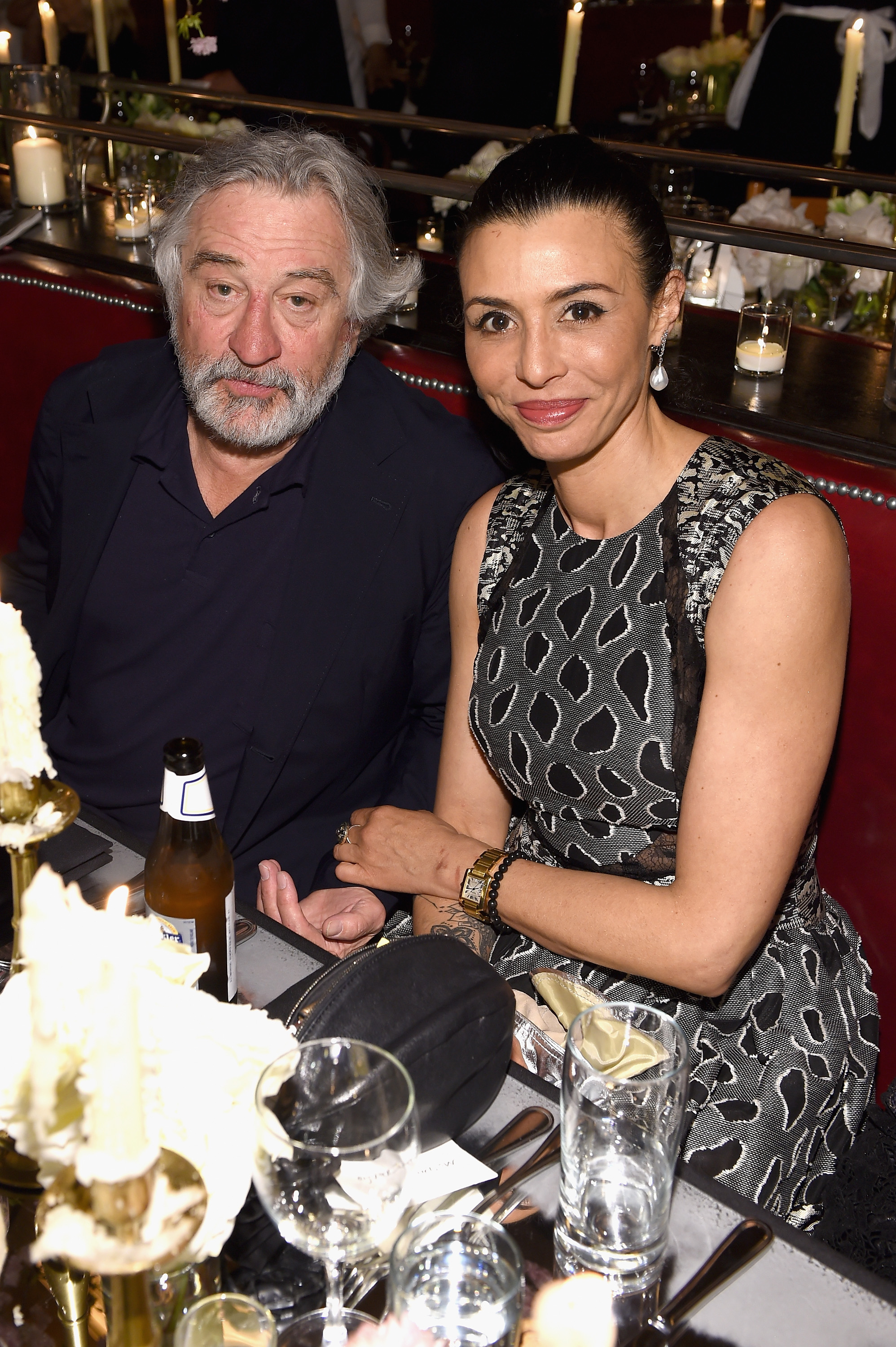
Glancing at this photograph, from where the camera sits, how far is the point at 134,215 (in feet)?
9.34

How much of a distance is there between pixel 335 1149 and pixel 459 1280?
0.63ft

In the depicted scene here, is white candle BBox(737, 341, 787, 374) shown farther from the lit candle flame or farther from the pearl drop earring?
the lit candle flame

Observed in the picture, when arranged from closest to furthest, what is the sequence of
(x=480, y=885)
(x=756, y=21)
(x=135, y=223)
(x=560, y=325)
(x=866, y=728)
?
(x=560, y=325), (x=480, y=885), (x=866, y=728), (x=135, y=223), (x=756, y=21)

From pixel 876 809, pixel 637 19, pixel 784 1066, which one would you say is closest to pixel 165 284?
pixel 876 809

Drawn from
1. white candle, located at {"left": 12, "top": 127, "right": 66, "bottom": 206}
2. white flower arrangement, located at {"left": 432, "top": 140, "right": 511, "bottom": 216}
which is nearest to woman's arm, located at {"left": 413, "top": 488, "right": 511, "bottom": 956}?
white flower arrangement, located at {"left": 432, "top": 140, "right": 511, "bottom": 216}

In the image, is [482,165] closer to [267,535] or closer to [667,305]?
[267,535]

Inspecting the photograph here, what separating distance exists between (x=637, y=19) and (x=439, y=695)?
685 cm

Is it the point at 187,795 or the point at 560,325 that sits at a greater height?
the point at 560,325

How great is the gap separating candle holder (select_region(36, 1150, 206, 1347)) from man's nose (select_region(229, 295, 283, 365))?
1499 mm

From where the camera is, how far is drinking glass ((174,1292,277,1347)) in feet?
2.63

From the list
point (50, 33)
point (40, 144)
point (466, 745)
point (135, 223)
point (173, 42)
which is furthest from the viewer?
point (173, 42)

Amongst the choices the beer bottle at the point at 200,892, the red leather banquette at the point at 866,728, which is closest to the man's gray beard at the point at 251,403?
the red leather banquette at the point at 866,728

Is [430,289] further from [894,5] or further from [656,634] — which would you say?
[894,5]

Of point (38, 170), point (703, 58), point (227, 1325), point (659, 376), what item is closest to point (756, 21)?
point (703, 58)
